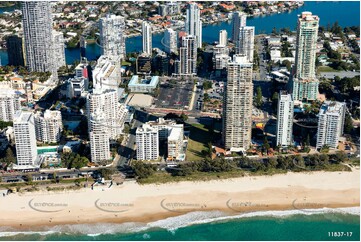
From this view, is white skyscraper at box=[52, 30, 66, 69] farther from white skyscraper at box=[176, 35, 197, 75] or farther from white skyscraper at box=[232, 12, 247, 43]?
white skyscraper at box=[232, 12, 247, 43]

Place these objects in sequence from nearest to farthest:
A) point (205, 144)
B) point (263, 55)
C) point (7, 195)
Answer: point (7, 195)
point (205, 144)
point (263, 55)

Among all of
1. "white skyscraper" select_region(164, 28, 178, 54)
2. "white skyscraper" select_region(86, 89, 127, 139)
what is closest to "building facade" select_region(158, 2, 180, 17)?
"white skyscraper" select_region(164, 28, 178, 54)

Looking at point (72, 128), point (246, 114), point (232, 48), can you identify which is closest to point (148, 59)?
point (232, 48)

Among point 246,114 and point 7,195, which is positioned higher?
point 246,114

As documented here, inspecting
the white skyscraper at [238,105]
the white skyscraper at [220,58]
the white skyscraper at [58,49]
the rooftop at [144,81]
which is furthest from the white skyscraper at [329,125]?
the white skyscraper at [58,49]

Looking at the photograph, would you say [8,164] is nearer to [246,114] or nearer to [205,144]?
[205,144]

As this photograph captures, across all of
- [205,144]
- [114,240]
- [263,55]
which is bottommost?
[114,240]
